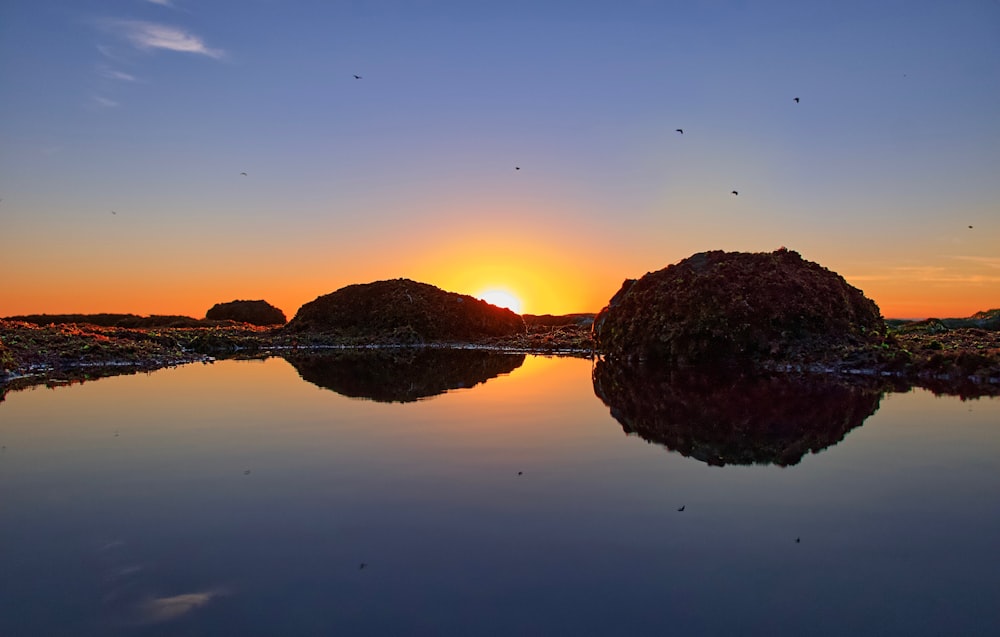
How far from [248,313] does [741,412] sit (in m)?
86.1

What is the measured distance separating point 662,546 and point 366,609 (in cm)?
325

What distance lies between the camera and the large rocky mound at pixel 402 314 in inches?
2440

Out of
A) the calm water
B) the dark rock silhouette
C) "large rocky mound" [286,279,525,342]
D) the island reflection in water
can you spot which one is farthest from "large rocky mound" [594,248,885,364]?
"large rocky mound" [286,279,525,342]

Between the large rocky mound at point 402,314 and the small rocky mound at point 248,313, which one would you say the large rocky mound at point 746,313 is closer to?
the large rocky mound at point 402,314

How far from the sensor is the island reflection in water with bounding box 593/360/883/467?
11.6 meters

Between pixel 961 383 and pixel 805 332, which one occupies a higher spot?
pixel 805 332

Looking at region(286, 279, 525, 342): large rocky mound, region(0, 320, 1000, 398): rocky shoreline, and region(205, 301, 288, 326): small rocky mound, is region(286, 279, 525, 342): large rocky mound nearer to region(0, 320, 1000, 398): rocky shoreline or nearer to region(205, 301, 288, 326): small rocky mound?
region(0, 320, 1000, 398): rocky shoreline

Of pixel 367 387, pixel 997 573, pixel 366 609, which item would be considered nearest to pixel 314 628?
pixel 366 609

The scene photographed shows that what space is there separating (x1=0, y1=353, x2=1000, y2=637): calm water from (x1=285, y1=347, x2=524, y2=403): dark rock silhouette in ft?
18.6

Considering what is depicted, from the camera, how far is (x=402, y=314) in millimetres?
62969

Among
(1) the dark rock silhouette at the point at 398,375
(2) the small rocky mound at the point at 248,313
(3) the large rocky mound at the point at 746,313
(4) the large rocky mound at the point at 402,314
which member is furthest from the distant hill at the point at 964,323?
(2) the small rocky mound at the point at 248,313

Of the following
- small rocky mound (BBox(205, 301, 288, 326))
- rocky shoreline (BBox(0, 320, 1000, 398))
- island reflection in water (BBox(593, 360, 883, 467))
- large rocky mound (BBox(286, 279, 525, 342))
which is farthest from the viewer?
small rocky mound (BBox(205, 301, 288, 326))

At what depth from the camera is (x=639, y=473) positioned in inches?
389

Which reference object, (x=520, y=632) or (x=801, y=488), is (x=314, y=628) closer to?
(x=520, y=632)
